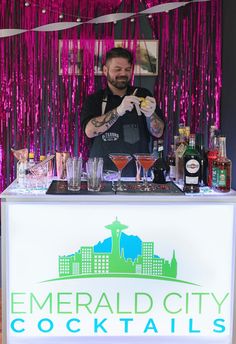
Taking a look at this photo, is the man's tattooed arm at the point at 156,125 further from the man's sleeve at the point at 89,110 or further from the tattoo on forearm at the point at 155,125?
the man's sleeve at the point at 89,110

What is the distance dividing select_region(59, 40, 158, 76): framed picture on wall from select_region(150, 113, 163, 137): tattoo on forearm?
1.90ft

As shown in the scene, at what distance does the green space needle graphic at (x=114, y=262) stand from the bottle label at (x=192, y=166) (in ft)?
1.38

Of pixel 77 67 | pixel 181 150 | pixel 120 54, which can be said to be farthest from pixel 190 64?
pixel 181 150

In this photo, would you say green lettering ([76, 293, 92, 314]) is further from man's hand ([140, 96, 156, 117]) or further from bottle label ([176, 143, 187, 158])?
man's hand ([140, 96, 156, 117])

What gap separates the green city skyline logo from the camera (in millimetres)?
2350

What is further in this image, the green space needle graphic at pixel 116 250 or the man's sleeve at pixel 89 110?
the man's sleeve at pixel 89 110

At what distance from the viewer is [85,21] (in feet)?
12.3

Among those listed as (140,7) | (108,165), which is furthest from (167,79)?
(108,165)

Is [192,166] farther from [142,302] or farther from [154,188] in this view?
[142,302]

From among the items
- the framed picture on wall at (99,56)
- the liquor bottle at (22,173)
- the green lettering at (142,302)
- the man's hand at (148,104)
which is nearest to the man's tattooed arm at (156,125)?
the man's hand at (148,104)

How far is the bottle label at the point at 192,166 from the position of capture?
2414 mm

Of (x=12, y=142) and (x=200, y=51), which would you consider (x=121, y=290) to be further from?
(x=200, y=51)

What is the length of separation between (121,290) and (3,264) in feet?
1.95

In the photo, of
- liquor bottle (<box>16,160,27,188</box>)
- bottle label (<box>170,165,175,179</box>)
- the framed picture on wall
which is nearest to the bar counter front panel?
liquor bottle (<box>16,160,27,188</box>)
